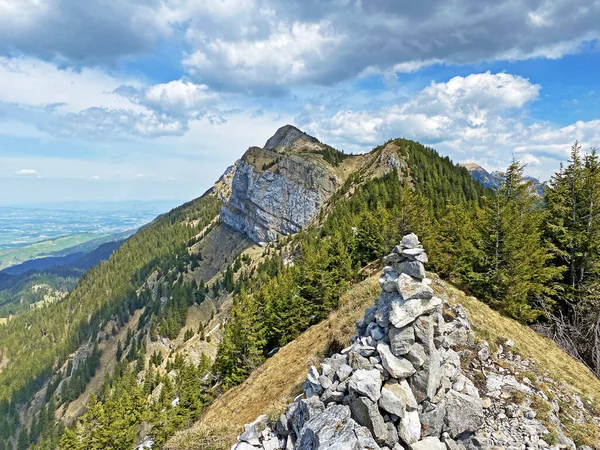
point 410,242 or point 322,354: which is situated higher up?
point 410,242

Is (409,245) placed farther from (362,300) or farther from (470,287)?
(470,287)

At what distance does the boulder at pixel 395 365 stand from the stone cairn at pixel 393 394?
4 cm

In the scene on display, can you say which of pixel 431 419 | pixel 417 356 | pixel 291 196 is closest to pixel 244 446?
pixel 431 419

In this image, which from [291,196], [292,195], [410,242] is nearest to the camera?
[410,242]

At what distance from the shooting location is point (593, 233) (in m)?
33.0

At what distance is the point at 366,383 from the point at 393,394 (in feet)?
3.56

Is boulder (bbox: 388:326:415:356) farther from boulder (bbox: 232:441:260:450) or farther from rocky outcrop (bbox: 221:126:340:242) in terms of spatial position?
rocky outcrop (bbox: 221:126:340:242)

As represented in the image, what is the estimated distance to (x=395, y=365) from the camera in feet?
42.6

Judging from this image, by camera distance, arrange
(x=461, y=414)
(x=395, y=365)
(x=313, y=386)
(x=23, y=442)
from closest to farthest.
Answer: (x=395, y=365) < (x=461, y=414) < (x=313, y=386) < (x=23, y=442)

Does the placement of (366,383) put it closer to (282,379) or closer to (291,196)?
(282,379)

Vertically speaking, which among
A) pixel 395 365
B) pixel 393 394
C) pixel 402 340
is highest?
pixel 402 340

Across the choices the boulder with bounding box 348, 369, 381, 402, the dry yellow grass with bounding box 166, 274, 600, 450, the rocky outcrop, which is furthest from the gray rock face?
the boulder with bounding box 348, 369, 381, 402

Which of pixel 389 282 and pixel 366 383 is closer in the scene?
pixel 366 383

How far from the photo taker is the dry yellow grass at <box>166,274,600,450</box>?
18672mm
